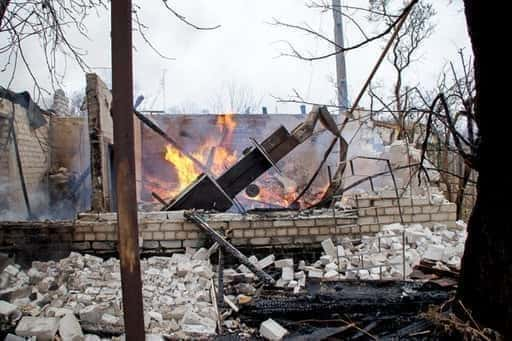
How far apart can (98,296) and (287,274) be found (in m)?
2.28

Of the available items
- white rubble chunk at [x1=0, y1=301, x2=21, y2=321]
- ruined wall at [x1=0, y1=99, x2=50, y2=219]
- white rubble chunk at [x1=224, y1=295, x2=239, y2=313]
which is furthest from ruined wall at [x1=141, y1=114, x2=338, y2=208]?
white rubble chunk at [x1=0, y1=301, x2=21, y2=321]

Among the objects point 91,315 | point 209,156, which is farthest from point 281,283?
point 209,156

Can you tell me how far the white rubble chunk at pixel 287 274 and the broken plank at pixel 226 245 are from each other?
0.17 meters

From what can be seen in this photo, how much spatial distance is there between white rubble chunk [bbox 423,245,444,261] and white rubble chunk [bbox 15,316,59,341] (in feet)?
14.3

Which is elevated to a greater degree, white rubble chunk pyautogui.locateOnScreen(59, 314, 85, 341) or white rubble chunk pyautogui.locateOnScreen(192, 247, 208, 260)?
white rubble chunk pyautogui.locateOnScreen(192, 247, 208, 260)

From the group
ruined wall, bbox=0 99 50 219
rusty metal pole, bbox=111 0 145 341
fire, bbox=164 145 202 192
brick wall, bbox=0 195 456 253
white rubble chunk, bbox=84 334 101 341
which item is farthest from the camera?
fire, bbox=164 145 202 192

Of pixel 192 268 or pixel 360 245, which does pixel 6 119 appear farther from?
pixel 360 245

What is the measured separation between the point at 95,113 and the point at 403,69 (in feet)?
24.5

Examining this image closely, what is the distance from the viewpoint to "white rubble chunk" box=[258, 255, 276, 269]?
5281 mm

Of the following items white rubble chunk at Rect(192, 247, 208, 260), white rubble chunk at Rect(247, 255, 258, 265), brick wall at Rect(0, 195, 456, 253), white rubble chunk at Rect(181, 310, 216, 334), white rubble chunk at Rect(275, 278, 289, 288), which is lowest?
white rubble chunk at Rect(181, 310, 216, 334)

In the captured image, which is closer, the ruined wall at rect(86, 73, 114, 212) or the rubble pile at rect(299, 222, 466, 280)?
the rubble pile at rect(299, 222, 466, 280)

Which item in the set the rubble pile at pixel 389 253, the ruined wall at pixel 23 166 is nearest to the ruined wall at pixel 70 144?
the ruined wall at pixel 23 166

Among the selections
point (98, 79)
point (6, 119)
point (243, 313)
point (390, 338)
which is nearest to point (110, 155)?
point (98, 79)

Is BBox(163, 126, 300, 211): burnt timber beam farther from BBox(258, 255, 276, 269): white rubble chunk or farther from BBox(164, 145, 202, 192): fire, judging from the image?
BBox(164, 145, 202, 192): fire
